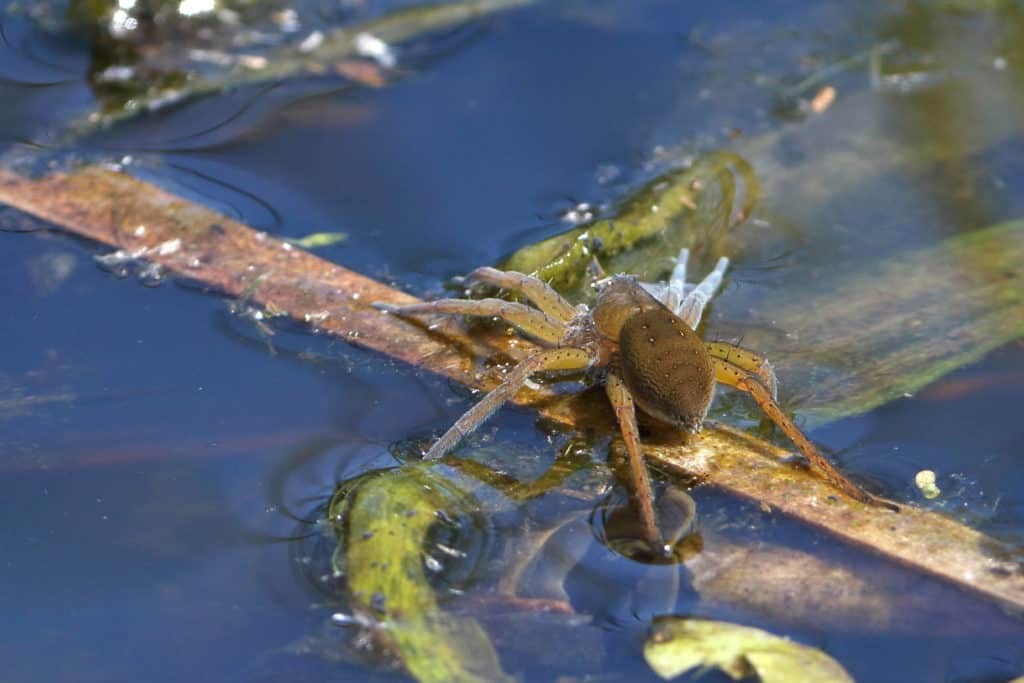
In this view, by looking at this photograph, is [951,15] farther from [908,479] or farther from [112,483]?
A: [112,483]

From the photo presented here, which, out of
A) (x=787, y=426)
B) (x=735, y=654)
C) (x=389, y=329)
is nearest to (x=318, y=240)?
(x=389, y=329)

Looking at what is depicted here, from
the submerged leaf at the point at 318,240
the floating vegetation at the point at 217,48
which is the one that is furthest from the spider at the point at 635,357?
Result: the floating vegetation at the point at 217,48

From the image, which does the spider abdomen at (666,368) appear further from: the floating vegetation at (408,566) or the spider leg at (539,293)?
the floating vegetation at (408,566)

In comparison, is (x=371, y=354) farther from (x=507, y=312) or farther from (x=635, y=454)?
(x=635, y=454)

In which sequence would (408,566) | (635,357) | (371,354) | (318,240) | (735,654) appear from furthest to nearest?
1. (318,240)
2. (371,354)
3. (635,357)
4. (408,566)
5. (735,654)

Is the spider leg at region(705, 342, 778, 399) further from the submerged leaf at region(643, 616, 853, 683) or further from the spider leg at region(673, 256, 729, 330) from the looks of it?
the submerged leaf at region(643, 616, 853, 683)

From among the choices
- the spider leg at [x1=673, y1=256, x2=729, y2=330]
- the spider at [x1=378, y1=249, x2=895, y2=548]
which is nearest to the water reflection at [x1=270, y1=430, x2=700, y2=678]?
the spider at [x1=378, y1=249, x2=895, y2=548]

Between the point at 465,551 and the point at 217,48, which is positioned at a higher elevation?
the point at 217,48
